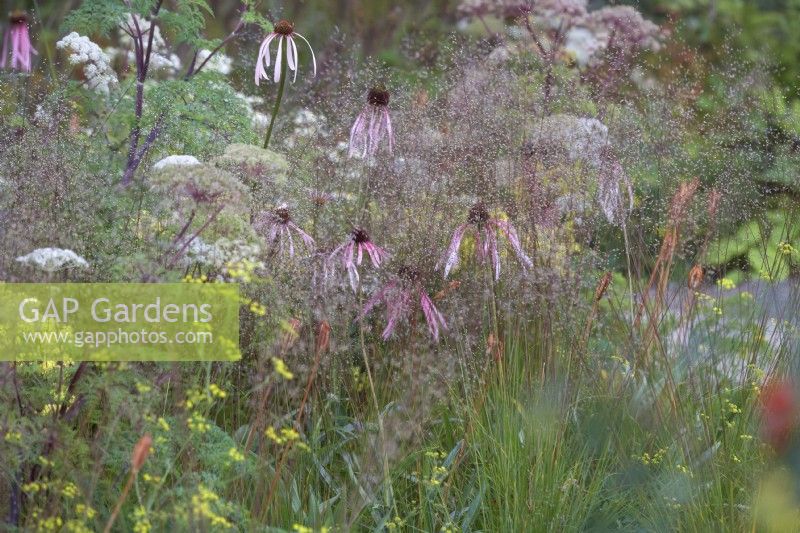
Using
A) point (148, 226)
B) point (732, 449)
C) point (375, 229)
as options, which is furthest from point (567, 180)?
point (148, 226)

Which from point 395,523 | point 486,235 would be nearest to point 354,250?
point 486,235

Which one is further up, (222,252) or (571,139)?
(571,139)

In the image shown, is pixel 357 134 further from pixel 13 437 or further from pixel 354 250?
pixel 13 437

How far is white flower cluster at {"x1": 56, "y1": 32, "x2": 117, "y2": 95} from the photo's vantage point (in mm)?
3672

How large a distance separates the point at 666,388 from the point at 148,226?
1456mm

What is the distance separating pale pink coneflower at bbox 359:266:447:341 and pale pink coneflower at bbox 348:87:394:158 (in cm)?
37

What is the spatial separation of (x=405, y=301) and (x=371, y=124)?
0.54 metres

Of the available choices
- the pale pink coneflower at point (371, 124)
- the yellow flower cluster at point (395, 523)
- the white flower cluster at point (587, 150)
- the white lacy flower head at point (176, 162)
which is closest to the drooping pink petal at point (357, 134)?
the pale pink coneflower at point (371, 124)

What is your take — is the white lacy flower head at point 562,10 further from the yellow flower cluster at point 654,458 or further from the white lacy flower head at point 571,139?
the yellow flower cluster at point 654,458

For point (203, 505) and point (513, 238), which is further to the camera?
point (513, 238)

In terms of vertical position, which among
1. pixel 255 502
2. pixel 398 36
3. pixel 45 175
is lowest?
pixel 255 502

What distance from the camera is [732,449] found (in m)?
2.71

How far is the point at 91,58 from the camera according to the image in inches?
148

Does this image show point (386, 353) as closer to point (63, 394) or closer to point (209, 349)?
point (209, 349)
